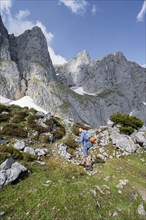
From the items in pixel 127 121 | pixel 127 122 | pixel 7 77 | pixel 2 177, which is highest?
pixel 7 77

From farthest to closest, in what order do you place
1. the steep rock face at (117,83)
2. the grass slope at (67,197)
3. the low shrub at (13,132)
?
the steep rock face at (117,83) < the low shrub at (13,132) < the grass slope at (67,197)

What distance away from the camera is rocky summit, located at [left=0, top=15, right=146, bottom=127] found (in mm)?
113375

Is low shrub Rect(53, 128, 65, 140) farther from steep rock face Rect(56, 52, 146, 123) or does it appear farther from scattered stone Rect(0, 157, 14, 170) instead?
steep rock face Rect(56, 52, 146, 123)

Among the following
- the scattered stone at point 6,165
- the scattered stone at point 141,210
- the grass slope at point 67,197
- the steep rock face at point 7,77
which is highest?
the steep rock face at point 7,77

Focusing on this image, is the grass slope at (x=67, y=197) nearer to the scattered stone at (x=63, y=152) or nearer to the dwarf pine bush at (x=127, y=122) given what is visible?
the scattered stone at (x=63, y=152)

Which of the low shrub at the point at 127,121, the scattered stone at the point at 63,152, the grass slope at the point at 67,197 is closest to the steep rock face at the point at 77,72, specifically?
the low shrub at the point at 127,121

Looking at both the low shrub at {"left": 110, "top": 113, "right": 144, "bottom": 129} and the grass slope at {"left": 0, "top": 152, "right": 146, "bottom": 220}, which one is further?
the low shrub at {"left": 110, "top": 113, "right": 144, "bottom": 129}

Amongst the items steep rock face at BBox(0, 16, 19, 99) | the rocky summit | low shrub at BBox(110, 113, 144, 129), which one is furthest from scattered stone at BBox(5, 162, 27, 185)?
steep rock face at BBox(0, 16, 19, 99)

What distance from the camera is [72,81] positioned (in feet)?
618

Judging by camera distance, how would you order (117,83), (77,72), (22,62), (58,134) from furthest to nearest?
(77,72)
(117,83)
(22,62)
(58,134)

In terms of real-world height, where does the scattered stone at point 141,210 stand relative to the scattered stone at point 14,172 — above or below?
below

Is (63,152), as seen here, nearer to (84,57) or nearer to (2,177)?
(2,177)

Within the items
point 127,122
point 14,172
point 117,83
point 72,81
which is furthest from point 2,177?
point 72,81

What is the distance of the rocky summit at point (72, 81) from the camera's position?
372 ft
